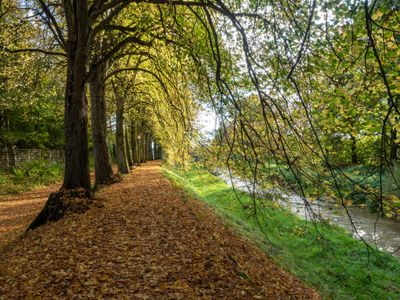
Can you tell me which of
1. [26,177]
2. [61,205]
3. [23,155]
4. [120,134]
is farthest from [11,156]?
[61,205]

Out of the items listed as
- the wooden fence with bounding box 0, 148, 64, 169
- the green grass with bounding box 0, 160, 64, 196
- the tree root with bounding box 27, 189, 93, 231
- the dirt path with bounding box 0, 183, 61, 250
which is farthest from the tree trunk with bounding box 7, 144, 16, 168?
the tree root with bounding box 27, 189, 93, 231

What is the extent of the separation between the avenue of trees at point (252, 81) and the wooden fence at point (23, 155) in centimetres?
842

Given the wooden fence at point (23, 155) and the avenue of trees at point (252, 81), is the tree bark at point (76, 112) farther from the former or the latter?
the wooden fence at point (23, 155)

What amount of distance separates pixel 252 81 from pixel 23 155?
2654cm

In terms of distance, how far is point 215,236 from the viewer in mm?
7641

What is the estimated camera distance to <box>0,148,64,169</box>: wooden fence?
76.7 feet

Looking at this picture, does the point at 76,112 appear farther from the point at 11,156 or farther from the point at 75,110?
the point at 11,156

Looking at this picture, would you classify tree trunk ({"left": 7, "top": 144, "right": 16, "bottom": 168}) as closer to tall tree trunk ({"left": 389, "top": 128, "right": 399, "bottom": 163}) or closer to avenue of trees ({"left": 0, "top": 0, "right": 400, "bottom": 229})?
avenue of trees ({"left": 0, "top": 0, "right": 400, "bottom": 229})

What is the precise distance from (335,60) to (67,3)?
718 cm

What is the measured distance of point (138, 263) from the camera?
5.52 metres

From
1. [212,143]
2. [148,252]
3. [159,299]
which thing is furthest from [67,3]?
[159,299]

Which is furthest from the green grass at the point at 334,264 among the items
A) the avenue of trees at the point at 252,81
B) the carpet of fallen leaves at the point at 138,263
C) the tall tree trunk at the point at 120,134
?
the tall tree trunk at the point at 120,134

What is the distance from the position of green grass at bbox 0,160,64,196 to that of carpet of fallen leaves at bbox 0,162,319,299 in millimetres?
10777

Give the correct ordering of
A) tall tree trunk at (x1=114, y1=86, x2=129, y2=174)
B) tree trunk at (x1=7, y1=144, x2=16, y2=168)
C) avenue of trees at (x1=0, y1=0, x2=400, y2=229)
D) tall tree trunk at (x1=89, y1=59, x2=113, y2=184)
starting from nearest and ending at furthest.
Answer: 1. avenue of trees at (x1=0, y1=0, x2=400, y2=229)
2. tall tree trunk at (x1=89, y1=59, x2=113, y2=184)
3. tall tree trunk at (x1=114, y1=86, x2=129, y2=174)
4. tree trunk at (x1=7, y1=144, x2=16, y2=168)
